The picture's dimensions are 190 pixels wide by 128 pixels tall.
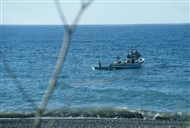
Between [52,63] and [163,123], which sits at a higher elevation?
[52,63]

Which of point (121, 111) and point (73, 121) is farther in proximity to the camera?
point (121, 111)

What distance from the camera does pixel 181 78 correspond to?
3538 centimetres

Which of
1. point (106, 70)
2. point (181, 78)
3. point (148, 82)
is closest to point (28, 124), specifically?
point (148, 82)

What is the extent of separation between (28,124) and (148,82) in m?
17.8

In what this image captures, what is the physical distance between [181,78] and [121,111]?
13.9 meters

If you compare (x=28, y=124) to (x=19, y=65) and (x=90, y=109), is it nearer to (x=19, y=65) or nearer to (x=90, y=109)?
(x=90, y=109)

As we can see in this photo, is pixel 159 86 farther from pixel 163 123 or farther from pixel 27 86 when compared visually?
pixel 163 123

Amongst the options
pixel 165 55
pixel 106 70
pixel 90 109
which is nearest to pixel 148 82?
pixel 106 70

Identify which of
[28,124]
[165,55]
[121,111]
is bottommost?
[28,124]

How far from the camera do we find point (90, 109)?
23.5 m

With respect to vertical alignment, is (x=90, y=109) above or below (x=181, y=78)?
below

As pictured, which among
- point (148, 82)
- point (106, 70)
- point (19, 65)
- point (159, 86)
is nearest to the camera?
point (159, 86)

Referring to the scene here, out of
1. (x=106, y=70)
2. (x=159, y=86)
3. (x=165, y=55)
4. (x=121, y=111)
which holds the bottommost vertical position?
(x=121, y=111)

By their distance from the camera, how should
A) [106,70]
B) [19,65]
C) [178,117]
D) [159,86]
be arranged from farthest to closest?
[19,65]
[106,70]
[159,86]
[178,117]
